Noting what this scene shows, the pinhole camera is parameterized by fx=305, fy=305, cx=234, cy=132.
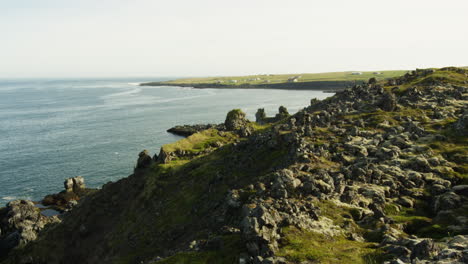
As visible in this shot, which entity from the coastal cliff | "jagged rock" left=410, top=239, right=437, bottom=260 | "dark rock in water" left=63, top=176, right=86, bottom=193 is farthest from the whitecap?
"jagged rock" left=410, top=239, right=437, bottom=260

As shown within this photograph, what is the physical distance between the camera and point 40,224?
71.6m

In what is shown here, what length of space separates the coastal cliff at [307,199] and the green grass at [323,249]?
0.31 ft

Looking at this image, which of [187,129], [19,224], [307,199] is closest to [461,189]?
[307,199]

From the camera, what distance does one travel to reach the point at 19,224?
70688mm

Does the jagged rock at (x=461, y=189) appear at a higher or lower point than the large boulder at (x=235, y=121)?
higher

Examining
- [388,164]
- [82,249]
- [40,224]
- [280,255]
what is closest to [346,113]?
[388,164]

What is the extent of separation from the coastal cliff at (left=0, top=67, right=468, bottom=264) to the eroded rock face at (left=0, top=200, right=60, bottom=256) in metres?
2.75

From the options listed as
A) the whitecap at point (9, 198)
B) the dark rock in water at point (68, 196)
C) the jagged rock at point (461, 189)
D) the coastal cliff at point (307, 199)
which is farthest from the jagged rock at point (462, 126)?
the whitecap at point (9, 198)

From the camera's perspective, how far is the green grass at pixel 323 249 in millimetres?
21359

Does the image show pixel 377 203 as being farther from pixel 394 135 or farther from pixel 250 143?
pixel 250 143

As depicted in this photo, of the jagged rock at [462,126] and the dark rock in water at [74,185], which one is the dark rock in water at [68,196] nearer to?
the dark rock in water at [74,185]

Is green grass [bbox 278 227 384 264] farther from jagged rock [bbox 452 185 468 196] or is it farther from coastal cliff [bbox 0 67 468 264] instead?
jagged rock [bbox 452 185 468 196]

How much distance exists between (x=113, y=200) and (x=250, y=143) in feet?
114

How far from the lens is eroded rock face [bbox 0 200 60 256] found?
6488cm
